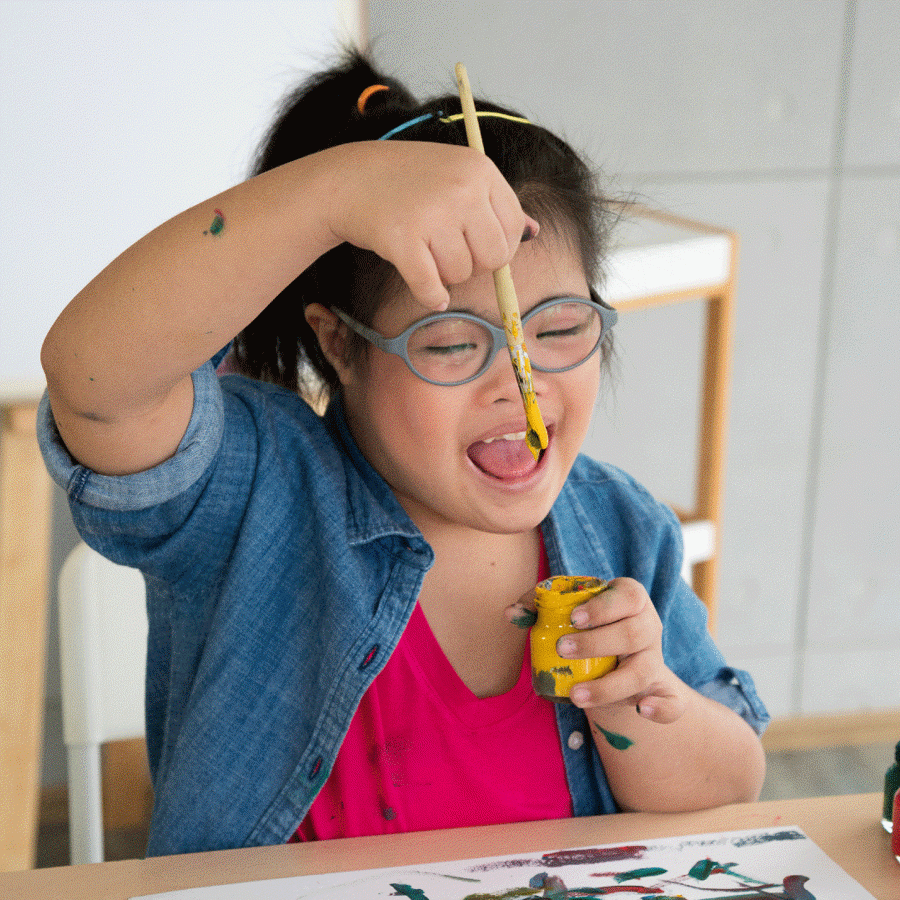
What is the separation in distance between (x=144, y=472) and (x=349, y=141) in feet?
1.27

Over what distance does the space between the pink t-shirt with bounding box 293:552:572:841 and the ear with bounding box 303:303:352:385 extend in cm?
26

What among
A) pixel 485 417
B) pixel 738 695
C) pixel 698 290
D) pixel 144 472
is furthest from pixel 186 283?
pixel 698 290

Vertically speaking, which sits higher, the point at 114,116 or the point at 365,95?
Answer: the point at 114,116

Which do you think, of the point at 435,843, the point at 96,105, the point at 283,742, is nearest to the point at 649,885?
the point at 435,843

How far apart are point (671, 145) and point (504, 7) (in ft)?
1.53

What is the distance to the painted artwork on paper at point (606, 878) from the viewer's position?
694 mm

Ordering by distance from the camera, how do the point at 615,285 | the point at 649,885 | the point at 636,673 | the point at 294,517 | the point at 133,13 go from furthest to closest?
1. the point at 133,13
2. the point at 615,285
3. the point at 294,517
4. the point at 636,673
5. the point at 649,885

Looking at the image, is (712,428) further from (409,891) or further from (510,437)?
(409,891)

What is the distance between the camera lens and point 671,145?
2.24 m

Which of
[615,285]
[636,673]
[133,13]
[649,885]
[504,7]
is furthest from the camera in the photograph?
[504,7]

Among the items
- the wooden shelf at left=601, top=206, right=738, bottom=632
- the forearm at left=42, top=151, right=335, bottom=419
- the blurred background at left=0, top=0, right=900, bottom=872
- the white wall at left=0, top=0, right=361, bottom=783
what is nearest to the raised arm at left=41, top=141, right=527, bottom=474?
the forearm at left=42, top=151, right=335, bottom=419

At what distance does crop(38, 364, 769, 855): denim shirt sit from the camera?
0.87m

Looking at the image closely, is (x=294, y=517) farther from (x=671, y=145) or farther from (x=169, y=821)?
(x=671, y=145)

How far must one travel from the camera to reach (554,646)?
782mm
